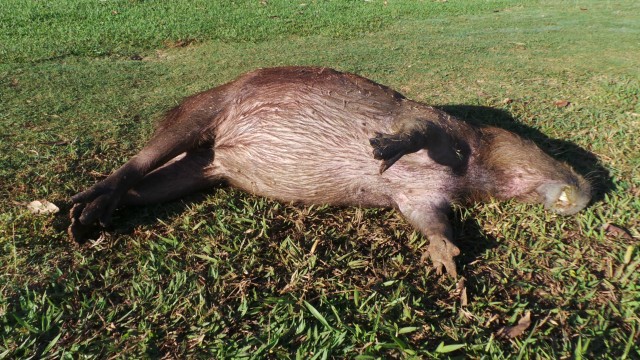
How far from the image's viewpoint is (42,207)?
2.95 m

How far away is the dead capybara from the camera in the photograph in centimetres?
329

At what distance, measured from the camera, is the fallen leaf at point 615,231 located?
3.11 meters

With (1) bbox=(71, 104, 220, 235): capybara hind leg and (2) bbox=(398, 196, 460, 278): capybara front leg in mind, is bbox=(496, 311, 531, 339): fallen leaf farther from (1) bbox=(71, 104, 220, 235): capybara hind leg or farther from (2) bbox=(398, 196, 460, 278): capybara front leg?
(1) bbox=(71, 104, 220, 235): capybara hind leg

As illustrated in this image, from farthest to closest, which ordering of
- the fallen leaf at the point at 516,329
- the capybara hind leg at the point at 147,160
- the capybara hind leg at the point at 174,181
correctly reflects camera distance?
the capybara hind leg at the point at 174,181 → the capybara hind leg at the point at 147,160 → the fallen leaf at the point at 516,329

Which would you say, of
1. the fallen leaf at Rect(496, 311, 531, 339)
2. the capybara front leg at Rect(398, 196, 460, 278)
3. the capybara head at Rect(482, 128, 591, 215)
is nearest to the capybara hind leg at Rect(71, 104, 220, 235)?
the capybara front leg at Rect(398, 196, 460, 278)

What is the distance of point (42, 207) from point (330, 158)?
5.98 ft

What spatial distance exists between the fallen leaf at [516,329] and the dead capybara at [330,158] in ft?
2.95

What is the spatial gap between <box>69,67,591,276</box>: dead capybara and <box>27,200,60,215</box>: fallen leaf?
1.31 ft

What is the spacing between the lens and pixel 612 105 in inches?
197

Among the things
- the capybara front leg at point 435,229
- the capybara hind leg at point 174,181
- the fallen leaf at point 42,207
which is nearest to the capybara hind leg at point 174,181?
the capybara hind leg at point 174,181

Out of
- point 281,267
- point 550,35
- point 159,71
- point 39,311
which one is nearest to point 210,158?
point 281,267

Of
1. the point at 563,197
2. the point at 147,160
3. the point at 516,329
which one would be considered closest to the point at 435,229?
the point at 516,329

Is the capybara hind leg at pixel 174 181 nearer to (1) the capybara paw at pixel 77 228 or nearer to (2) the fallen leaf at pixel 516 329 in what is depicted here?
(1) the capybara paw at pixel 77 228

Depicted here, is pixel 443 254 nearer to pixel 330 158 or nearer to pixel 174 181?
pixel 330 158
